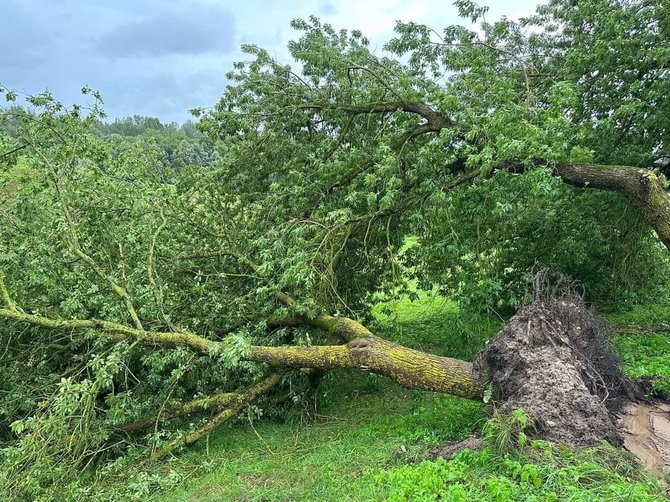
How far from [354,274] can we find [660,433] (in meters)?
4.50

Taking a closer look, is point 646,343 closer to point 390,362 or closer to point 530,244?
point 530,244

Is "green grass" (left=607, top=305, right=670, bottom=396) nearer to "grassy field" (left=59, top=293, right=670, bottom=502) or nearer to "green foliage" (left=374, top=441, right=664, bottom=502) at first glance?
"grassy field" (left=59, top=293, right=670, bottom=502)

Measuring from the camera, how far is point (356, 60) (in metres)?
8.18

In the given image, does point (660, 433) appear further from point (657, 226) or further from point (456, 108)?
point (456, 108)

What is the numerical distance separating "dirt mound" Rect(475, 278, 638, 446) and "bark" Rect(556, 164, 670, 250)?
76.9 inches

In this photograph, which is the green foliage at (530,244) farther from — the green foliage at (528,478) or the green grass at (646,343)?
the green foliage at (528,478)

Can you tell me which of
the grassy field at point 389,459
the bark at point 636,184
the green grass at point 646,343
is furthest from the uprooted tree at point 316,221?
the green grass at point 646,343

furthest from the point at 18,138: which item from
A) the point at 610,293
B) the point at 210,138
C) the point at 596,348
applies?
the point at 610,293

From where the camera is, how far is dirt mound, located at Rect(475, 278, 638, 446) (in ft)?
14.0

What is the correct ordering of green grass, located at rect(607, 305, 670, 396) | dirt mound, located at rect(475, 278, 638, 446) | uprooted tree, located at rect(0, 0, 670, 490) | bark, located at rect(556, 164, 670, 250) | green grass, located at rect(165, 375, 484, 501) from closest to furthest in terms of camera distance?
dirt mound, located at rect(475, 278, 638, 446) → green grass, located at rect(165, 375, 484, 501) → uprooted tree, located at rect(0, 0, 670, 490) → green grass, located at rect(607, 305, 670, 396) → bark, located at rect(556, 164, 670, 250)

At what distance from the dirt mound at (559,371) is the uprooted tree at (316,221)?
3 cm

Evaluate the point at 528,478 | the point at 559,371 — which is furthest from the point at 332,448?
the point at 559,371

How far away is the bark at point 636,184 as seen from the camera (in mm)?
6598

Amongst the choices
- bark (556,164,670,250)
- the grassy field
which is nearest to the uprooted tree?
bark (556,164,670,250)
